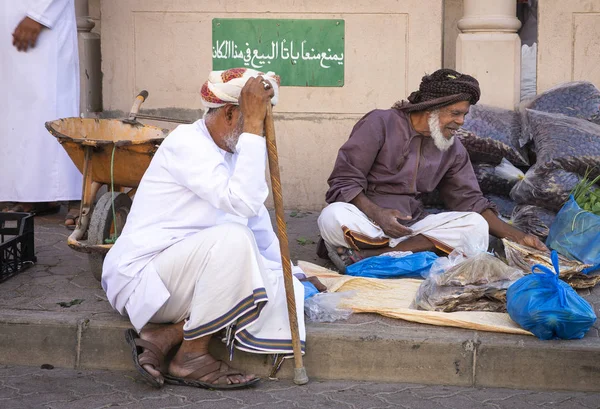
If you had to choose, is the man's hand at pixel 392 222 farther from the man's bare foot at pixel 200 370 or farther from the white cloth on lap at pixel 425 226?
the man's bare foot at pixel 200 370

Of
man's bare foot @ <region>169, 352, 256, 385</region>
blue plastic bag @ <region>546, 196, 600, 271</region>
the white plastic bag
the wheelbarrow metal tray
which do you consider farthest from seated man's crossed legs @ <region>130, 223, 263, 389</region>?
blue plastic bag @ <region>546, 196, 600, 271</region>

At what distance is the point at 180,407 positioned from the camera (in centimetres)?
373

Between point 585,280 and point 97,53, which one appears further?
point 97,53

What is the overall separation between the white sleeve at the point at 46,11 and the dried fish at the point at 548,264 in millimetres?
3528

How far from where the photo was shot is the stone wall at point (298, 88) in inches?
287

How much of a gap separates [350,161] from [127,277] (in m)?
1.83

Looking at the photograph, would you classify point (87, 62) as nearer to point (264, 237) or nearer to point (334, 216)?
point (334, 216)

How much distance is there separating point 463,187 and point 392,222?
62cm

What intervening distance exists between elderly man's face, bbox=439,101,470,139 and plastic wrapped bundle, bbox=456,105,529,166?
0.99m

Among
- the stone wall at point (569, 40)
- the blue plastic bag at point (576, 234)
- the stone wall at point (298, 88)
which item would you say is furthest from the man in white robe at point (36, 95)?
the stone wall at point (569, 40)

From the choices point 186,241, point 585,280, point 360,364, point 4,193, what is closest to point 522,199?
point 585,280

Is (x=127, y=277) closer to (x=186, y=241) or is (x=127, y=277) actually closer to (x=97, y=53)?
(x=186, y=241)

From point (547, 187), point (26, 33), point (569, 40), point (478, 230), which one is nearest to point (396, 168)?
point (478, 230)

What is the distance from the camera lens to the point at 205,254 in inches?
153
